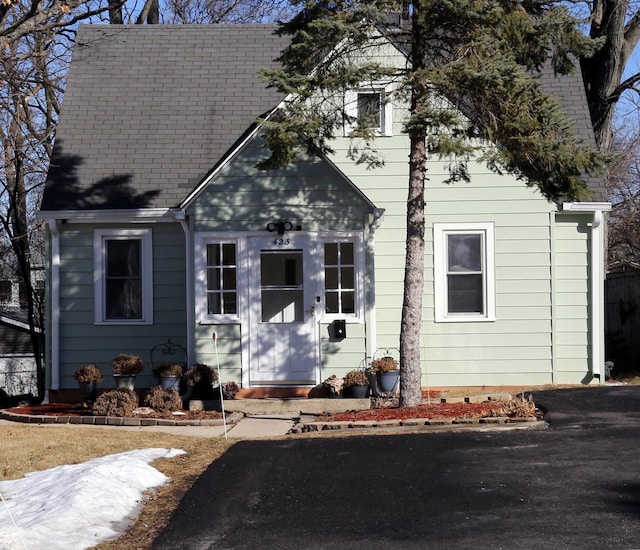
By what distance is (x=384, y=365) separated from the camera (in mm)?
14266

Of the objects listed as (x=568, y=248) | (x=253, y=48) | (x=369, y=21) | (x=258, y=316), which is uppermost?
(x=253, y=48)

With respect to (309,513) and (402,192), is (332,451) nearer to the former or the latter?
(309,513)

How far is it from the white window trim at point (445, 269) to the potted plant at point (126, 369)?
16.1 feet

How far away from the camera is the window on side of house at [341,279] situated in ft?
48.6

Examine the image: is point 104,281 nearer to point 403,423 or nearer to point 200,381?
point 200,381

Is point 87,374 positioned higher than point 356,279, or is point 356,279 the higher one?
point 356,279

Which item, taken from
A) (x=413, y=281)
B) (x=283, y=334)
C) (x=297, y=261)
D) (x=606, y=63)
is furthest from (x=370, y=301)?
(x=606, y=63)

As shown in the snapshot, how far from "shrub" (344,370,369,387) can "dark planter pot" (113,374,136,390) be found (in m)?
3.35

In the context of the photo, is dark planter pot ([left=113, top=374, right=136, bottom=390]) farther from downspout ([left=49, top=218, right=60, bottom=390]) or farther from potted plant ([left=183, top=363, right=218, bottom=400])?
downspout ([left=49, top=218, right=60, bottom=390])

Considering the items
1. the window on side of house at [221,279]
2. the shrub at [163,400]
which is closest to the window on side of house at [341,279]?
the window on side of house at [221,279]

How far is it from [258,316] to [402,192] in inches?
128

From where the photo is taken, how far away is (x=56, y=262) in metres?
16.0

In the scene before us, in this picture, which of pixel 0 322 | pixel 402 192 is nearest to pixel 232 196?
pixel 402 192

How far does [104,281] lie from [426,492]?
9454 mm
